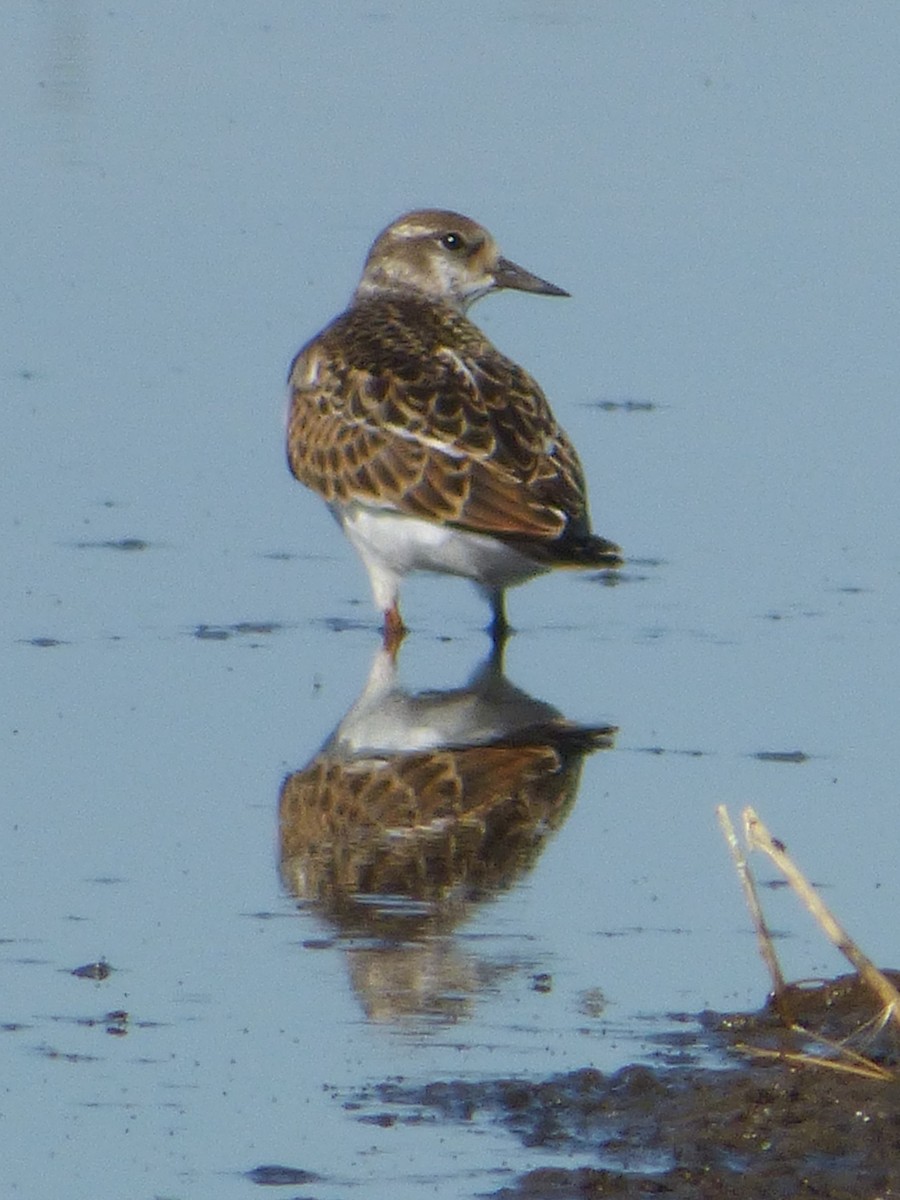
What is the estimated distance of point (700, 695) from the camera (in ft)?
29.3

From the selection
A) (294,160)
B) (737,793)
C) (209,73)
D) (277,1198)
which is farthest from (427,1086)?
(209,73)

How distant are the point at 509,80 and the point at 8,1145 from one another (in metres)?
12.0

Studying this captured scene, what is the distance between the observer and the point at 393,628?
955 cm

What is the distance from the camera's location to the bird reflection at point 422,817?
22.0 feet

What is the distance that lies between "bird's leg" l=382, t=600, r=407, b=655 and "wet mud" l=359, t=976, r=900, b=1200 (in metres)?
3.43

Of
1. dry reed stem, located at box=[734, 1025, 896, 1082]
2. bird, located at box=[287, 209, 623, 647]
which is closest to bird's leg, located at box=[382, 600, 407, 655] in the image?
bird, located at box=[287, 209, 623, 647]

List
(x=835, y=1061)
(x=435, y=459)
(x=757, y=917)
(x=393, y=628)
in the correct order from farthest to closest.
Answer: (x=393, y=628) < (x=435, y=459) < (x=757, y=917) < (x=835, y=1061)

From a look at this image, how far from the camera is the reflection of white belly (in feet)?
30.6

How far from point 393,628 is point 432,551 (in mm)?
275

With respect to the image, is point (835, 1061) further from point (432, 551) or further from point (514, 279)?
point (514, 279)

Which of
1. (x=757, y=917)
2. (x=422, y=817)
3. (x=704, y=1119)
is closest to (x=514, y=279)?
(x=422, y=817)

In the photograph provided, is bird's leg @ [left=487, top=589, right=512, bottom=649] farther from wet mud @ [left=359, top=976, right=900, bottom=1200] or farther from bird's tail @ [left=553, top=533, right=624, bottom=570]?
wet mud @ [left=359, top=976, right=900, bottom=1200]

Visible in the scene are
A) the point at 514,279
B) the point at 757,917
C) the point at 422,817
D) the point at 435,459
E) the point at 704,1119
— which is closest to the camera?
the point at 704,1119

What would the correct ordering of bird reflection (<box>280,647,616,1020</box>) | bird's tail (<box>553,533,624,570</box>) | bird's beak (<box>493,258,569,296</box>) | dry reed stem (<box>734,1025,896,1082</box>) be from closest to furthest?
dry reed stem (<box>734,1025,896,1082</box>), bird reflection (<box>280,647,616,1020</box>), bird's tail (<box>553,533,624,570</box>), bird's beak (<box>493,258,569,296</box>)
